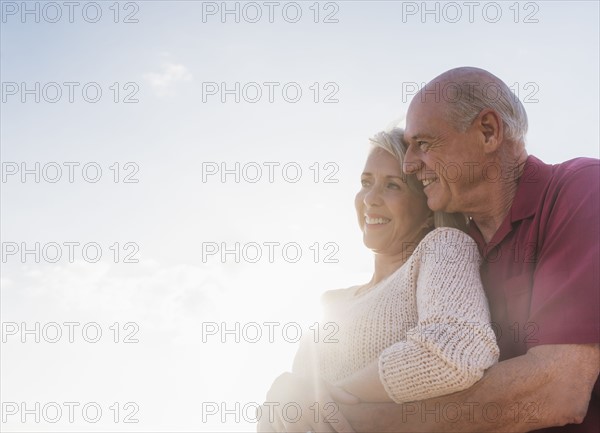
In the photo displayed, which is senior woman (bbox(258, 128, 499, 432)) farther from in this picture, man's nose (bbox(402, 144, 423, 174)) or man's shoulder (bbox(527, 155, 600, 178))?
man's shoulder (bbox(527, 155, 600, 178))

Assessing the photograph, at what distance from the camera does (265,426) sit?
3.51m

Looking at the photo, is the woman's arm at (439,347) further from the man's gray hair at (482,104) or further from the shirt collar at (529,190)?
the man's gray hair at (482,104)

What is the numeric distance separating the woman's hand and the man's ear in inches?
55.2

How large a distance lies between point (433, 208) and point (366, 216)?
56 centimetres

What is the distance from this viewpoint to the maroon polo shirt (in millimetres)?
2789

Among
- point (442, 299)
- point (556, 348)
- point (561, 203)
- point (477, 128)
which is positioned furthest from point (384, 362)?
point (477, 128)

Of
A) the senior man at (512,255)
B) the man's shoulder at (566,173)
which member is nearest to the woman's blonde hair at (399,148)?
the senior man at (512,255)

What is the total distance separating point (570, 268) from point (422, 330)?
2.08 feet

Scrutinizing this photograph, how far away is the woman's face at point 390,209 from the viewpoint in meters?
4.13

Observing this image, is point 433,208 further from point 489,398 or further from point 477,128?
point 489,398

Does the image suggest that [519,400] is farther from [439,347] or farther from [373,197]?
[373,197]

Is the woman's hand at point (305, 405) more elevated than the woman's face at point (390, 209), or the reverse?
the woman's face at point (390, 209)

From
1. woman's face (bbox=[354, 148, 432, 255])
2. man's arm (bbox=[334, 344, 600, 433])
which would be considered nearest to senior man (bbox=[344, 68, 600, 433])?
man's arm (bbox=[334, 344, 600, 433])

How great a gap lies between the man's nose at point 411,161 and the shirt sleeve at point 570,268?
0.87 metres
